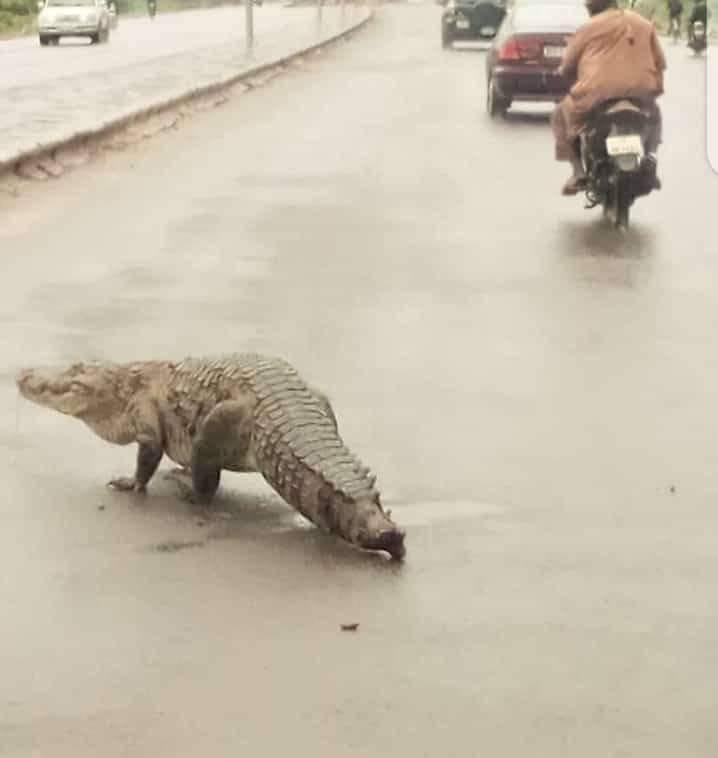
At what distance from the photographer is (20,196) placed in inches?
556

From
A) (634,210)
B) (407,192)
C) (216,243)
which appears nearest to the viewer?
(216,243)

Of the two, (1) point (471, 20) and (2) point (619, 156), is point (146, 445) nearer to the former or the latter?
(2) point (619, 156)

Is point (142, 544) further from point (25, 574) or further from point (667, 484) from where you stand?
point (667, 484)

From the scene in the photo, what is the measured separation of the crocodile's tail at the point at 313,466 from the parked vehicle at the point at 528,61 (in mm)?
17886

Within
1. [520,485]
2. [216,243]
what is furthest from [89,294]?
[520,485]

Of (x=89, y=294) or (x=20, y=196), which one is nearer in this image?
(x=89, y=294)

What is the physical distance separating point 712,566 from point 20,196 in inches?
393

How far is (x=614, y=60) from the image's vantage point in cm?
1238

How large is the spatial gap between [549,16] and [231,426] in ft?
64.9

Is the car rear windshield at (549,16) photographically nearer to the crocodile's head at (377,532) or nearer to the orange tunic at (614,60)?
the orange tunic at (614,60)

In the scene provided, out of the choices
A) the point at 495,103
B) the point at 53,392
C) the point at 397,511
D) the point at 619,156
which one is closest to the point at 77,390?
the point at 53,392

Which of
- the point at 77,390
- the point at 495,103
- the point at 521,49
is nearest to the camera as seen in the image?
the point at 77,390

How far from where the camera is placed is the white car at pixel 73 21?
45344 millimetres

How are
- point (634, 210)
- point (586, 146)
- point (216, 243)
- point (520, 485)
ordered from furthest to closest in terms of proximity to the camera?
1. point (634, 210)
2. point (586, 146)
3. point (216, 243)
4. point (520, 485)
